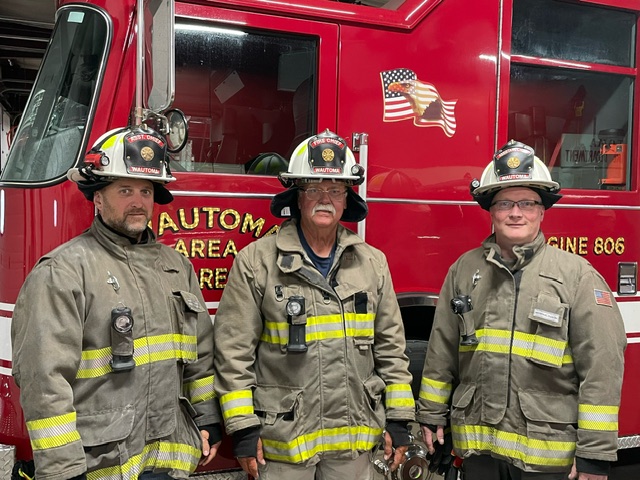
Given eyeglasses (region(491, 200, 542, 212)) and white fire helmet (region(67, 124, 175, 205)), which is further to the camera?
eyeglasses (region(491, 200, 542, 212))

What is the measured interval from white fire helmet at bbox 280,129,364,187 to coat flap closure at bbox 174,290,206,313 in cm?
64

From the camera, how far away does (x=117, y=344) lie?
217cm

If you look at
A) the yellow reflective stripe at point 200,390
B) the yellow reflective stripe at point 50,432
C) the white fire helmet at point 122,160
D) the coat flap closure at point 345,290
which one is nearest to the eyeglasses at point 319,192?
the coat flap closure at point 345,290

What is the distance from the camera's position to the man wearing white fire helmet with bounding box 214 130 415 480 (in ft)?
8.29

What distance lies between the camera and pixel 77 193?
2760mm

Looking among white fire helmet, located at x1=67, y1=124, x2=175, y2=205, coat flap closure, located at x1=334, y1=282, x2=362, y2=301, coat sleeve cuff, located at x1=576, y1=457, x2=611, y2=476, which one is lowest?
coat sleeve cuff, located at x1=576, y1=457, x2=611, y2=476

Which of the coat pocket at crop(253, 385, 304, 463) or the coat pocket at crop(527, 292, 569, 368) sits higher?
the coat pocket at crop(527, 292, 569, 368)

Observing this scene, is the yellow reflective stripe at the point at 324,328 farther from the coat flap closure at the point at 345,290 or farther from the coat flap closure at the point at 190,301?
the coat flap closure at the point at 190,301

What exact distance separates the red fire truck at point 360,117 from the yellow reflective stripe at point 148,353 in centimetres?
60

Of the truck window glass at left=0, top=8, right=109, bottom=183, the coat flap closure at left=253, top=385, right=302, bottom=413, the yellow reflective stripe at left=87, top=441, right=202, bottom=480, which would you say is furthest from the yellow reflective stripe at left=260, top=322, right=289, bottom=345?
the truck window glass at left=0, top=8, right=109, bottom=183

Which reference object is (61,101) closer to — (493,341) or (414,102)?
(414,102)

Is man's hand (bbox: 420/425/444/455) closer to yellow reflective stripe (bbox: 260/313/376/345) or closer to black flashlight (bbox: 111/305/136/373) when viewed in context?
yellow reflective stripe (bbox: 260/313/376/345)

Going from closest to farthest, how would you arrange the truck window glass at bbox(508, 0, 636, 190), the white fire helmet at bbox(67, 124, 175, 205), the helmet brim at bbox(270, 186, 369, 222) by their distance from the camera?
the white fire helmet at bbox(67, 124, 175, 205)
the helmet brim at bbox(270, 186, 369, 222)
the truck window glass at bbox(508, 0, 636, 190)

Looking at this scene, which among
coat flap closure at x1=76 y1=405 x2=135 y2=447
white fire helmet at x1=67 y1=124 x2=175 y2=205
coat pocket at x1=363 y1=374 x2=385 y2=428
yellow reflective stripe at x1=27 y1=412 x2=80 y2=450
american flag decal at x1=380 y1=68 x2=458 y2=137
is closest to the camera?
yellow reflective stripe at x1=27 y1=412 x2=80 y2=450
